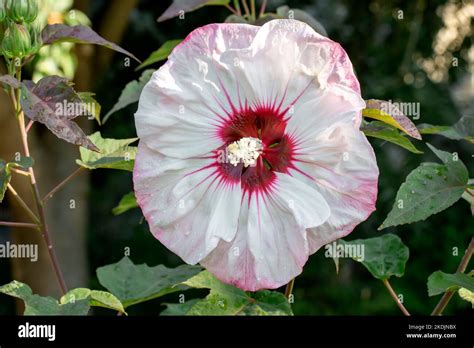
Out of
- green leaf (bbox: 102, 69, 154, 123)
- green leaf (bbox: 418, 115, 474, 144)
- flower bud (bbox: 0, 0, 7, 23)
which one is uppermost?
flower bud (bbox: 0, 0, 7, 23)

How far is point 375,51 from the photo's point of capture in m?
3.27

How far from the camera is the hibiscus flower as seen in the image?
61 centimetres

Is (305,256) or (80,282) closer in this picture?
(305,256)

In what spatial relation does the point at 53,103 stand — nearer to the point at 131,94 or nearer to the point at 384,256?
the point at 131,94

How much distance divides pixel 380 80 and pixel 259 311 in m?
2.63

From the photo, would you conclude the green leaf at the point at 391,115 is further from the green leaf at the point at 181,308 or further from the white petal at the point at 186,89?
the green leaf at the point at 181,308

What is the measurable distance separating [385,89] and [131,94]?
238 centimetres

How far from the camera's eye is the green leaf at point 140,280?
0.78m

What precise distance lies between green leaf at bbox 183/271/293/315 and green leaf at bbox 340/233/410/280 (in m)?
0.17

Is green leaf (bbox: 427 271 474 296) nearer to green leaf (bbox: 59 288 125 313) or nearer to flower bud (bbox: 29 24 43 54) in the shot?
green leaf (bbox: 59 288 125 313)

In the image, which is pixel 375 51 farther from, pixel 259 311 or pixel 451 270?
pixel 259 311

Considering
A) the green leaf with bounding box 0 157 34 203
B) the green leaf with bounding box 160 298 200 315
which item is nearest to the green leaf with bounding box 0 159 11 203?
the green leaf with bounding box 0 157 34 203

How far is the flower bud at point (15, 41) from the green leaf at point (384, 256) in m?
0.39

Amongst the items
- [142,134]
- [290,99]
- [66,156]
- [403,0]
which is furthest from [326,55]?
[403,0]
